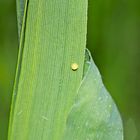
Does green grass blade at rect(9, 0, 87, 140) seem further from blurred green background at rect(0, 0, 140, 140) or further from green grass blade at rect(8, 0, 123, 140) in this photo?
blurred green background at rect(0, 0, 140, 140)

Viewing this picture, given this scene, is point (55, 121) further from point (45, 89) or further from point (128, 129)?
point (128, 129)

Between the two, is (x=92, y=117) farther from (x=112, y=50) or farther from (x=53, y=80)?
(x=112, y=50)

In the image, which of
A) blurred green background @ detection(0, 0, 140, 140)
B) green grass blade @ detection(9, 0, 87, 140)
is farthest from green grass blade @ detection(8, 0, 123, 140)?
blurred green background @ detection(0, 0, 140, 140)

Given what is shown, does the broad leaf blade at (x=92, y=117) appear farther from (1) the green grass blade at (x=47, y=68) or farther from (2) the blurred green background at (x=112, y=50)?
(2) the blurred green background at (x=112, y=50)

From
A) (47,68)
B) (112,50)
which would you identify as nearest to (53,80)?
(47,68)

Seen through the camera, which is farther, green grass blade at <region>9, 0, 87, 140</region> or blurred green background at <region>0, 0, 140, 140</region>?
blurred green background at <region>0, 0, 140, 140</region>

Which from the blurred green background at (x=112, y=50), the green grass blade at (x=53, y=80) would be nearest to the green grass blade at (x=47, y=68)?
the green grass blade at (x=53, y=80)

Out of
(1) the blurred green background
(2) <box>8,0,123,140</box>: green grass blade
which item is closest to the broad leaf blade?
(2) <box>8,0,123,140</box>: green grass blade

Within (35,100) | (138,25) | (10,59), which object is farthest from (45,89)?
(138,25)
